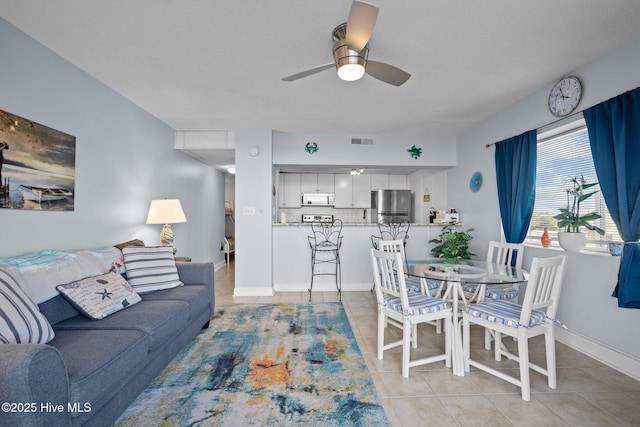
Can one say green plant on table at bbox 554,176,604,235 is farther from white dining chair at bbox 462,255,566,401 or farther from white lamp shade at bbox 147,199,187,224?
white lamp shade at bbox 147,199,187,224

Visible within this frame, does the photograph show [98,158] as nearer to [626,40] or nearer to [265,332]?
[265,332]

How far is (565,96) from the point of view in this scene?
8.84 feet

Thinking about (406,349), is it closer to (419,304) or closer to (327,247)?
(419,304)

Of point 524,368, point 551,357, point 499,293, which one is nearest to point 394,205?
point 499,293

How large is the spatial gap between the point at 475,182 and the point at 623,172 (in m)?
→ 2.02

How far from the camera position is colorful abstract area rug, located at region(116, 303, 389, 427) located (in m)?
1.67

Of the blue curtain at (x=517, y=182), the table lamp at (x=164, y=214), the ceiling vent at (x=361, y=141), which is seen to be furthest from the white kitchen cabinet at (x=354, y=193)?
the table lamp at (x=164, y=214)

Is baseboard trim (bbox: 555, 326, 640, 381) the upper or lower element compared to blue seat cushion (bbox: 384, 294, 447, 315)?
lower

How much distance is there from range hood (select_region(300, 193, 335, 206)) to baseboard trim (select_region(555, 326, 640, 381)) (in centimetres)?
456

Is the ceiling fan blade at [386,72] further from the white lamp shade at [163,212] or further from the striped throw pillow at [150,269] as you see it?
the white lamp shade at [163,212]

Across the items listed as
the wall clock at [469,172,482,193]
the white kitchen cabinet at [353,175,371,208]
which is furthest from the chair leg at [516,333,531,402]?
the white kitchen cabinet at [353,175,371,208]

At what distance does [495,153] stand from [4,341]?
4553mm

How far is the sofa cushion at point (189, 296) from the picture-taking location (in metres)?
2.42

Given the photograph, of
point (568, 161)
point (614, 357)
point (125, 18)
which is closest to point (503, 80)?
point (568, 161)
